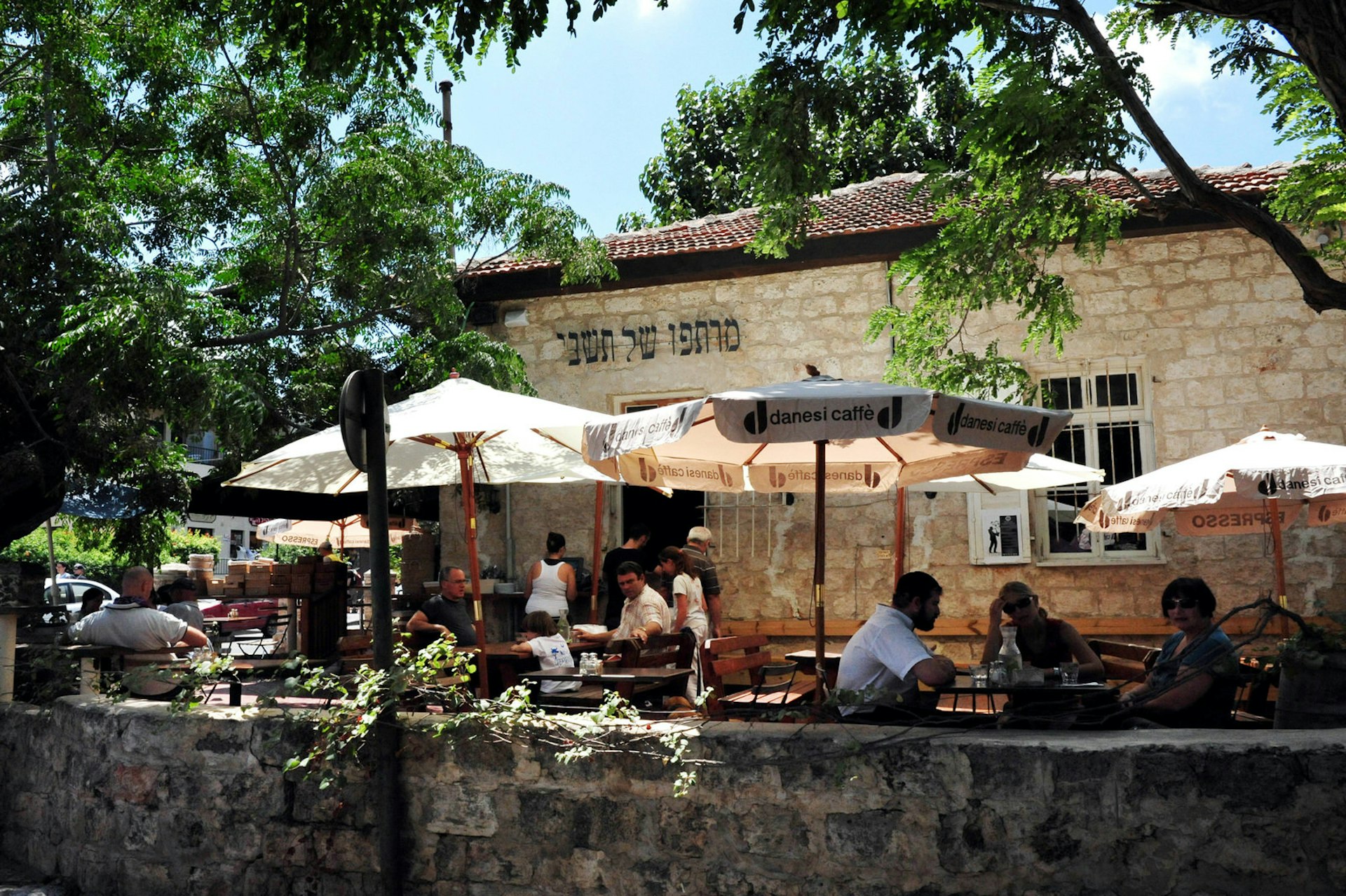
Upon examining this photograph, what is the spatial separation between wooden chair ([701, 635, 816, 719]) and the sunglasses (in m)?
1.81

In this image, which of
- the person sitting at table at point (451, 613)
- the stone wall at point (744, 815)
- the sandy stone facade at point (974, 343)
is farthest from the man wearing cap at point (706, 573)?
the stone wall at point (744, 815)

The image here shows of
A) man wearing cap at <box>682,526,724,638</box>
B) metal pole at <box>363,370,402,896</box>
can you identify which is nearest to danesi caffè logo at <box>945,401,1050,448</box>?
metal pole at <box>363,370,402,896</box>

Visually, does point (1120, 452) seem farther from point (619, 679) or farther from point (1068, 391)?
point (619, 679)

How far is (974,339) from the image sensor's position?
10664 mm

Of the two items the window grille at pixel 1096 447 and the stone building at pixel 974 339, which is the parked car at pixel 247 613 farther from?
the window grille at pixel 1096 447

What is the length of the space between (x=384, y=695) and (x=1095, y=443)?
750 centimetres

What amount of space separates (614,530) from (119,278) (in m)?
5.22

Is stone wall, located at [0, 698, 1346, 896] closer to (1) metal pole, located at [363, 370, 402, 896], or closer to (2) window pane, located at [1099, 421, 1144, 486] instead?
(1) metal pole, located at [363, 370, 402, 896]

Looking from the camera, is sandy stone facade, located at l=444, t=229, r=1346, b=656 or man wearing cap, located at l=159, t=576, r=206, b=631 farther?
sandy stone facade, located at l=444, t=229, r=1346, b=656

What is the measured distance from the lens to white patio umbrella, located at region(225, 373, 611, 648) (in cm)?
664

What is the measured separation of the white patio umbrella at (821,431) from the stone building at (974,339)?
293cm

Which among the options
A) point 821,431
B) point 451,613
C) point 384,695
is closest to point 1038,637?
point 821,431

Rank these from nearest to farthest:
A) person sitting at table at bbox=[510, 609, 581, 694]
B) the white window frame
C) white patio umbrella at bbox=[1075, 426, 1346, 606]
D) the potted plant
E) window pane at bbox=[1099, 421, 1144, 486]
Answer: the potted plant < person sitting at table at bbox=[510, 609, 581, 694] < white patio umbrella at bbox=[1075, 426, 1346, 606] < the white window frame < window pane at bbox=[1099, 421, 1144, 486]

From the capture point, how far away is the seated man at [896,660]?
4.67 meters
